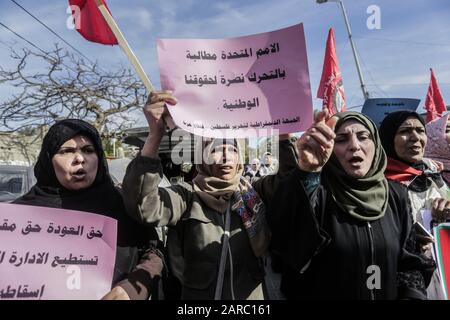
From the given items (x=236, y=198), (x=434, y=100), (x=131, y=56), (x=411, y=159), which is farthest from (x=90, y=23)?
(x=434, y=100)

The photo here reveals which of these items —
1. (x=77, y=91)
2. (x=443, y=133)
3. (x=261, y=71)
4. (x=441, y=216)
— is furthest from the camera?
(x=77, y=91)

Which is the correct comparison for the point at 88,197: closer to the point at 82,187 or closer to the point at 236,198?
the point at 82,187

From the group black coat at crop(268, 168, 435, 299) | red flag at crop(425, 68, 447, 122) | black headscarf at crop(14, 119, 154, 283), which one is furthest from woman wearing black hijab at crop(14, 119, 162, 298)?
red flag at crop(425, 68, 447, 122)

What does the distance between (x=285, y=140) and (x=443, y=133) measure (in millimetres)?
1836

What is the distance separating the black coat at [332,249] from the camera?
61.1 inches

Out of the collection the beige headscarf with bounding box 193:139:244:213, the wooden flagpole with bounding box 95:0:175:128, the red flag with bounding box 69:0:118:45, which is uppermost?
the red flag with bounding box 69:0:118:45

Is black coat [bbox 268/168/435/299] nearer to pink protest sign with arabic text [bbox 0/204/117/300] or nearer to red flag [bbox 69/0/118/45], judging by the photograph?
pink protest sign with arabic text [bbox 0/204/117/300]

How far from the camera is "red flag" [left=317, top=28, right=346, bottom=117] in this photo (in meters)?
3.77

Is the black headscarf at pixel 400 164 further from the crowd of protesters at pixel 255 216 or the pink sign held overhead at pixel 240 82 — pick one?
the pink sign held overhead at pixel 240 82

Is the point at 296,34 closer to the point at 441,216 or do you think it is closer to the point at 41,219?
the point at 441,216

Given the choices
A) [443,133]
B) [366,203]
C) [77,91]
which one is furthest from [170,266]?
[77,91]

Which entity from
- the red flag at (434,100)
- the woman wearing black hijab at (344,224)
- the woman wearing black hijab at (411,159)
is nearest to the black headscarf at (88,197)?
the woman wearing black hijab at (344,224)

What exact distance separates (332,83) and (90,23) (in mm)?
2754
